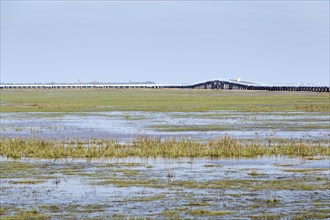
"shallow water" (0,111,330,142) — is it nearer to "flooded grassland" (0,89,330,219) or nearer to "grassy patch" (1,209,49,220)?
"flooded grassland" (0,89,330,219)

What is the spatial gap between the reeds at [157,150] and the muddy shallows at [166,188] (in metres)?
1.25

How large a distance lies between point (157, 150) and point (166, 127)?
1626 centimetres

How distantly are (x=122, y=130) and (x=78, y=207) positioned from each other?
2581cm

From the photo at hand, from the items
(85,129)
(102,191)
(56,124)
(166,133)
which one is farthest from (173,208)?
(56,124)

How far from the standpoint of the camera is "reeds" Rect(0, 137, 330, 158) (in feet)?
106

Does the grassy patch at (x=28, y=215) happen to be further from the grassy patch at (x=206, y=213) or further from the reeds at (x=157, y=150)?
the reeds at (x=157, y=150)

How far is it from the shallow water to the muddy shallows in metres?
10.6

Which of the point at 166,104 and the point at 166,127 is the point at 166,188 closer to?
the point at 166,127

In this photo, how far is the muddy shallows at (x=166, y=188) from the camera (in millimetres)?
20344

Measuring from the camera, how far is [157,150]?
32969mm

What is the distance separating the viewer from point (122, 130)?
4675 cm

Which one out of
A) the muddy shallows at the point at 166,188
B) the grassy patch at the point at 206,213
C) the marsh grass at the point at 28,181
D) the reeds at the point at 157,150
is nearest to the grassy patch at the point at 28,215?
the muddy shallows at the point at 166,188

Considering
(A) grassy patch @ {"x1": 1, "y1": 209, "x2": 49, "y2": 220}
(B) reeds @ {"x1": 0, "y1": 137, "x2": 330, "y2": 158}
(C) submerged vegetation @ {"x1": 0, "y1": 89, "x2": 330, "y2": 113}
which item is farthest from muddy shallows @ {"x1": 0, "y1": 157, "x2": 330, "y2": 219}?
(C) submerged vegetation @ {"x1": 0, "y1": 89, "x2": 330, "y2": 113}

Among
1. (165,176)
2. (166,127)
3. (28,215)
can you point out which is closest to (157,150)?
(165,176)
